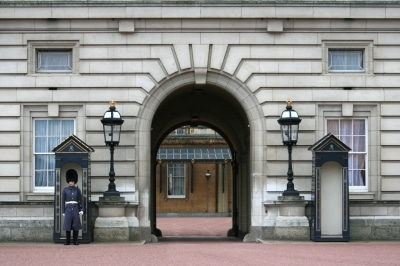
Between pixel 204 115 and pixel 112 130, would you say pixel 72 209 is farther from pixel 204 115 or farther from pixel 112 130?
pixel 204 115

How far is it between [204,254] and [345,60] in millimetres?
7924

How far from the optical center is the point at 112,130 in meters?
25.8

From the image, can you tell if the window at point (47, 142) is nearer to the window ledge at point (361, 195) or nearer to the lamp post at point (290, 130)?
the lamp post at point (290, 130)

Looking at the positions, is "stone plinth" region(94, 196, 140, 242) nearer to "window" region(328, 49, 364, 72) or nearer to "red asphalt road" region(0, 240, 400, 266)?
"red asphalt road" region(0, 240, 400, 266)

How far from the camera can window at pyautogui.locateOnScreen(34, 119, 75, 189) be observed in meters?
27.1

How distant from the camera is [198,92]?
3016 centimetres

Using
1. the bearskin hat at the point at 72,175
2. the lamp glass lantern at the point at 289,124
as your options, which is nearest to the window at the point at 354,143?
the lamp glass lantern at the point at 289,124

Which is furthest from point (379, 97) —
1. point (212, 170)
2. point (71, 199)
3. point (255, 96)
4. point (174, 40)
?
point (212, 170)

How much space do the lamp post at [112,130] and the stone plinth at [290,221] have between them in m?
3.76

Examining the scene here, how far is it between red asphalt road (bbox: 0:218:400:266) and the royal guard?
1.41ft

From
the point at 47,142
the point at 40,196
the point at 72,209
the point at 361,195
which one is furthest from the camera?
the point at 47,142

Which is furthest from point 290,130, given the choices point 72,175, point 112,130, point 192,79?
point 72,175

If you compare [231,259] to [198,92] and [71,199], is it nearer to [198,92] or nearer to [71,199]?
[71,199]

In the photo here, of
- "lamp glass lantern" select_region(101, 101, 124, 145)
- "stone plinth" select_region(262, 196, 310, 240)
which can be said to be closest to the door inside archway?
"lamp glass lantern" select_region(101, 101, 124, 145)
